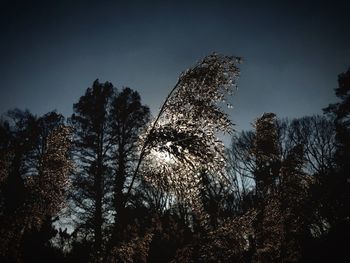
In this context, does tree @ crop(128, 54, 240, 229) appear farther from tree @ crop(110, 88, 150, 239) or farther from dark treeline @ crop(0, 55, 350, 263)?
tree @ crop(110, 88, 150, 239)

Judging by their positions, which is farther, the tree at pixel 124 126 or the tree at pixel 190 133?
the tree at pixel 124 126

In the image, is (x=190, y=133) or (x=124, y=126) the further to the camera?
(x=124, y=126)

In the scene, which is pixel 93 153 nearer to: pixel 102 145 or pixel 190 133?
pixel 102 145

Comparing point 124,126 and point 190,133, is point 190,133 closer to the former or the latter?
point 190,133

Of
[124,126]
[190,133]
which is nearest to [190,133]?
[190,133]

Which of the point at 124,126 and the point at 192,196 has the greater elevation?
the point at 124,126

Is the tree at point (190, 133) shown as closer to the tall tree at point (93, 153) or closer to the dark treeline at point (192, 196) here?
the dark treeline at point (192, 196)

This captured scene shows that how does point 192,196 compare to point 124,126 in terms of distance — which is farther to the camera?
point 124,126

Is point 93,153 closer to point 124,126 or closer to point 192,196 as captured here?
point 124,126

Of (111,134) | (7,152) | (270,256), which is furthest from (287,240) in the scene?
(111,134)

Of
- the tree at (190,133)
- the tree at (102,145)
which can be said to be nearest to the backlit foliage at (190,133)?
the tree at (190,133)

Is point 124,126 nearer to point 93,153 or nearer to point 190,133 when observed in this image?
point 93,153

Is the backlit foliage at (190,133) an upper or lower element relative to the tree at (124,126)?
lower

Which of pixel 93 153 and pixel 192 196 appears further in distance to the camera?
pixel 93 153
